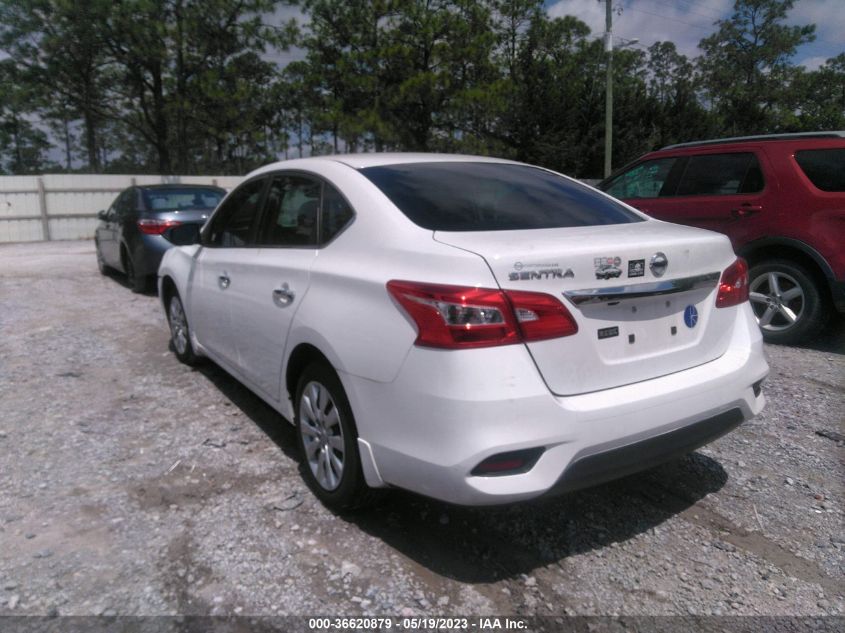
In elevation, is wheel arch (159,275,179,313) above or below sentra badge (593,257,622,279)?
below

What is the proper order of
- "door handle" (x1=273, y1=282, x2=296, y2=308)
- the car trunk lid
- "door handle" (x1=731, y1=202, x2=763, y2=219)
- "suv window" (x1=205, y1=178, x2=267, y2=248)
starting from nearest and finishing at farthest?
the car trunk lid < "door handle" (x1=273, y1=282, x2=296, y2=308) < "suv window" (x1=205, y1=178, x2=267, y2=248) < "door handle" (x1=731, y1=202, x2=763, y2=219)

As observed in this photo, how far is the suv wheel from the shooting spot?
5398 millimetres

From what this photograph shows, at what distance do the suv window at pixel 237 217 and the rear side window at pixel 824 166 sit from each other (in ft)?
14.4

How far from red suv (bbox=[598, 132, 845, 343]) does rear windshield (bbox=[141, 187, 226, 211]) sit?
598 centimetres

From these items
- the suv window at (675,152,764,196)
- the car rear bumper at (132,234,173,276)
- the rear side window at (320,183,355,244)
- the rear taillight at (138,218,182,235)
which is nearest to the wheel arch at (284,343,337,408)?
the rear side window at (320,183,355,244)

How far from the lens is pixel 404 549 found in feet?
8.95

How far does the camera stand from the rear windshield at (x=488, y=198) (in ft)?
9.11

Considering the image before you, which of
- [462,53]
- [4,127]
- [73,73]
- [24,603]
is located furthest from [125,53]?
[24,603]

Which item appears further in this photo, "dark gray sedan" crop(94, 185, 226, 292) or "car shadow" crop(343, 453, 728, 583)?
"dark gray sedan" crop(94, 185, 226, 292)

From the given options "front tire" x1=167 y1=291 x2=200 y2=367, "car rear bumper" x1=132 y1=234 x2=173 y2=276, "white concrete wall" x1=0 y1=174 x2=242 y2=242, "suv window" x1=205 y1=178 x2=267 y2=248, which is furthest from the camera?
"white concrete wall" x1=0 y1=174 x2=242 y2=242

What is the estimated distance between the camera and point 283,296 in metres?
3.16

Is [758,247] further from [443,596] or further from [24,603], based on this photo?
[24,603]

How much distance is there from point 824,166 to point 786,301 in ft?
3.70

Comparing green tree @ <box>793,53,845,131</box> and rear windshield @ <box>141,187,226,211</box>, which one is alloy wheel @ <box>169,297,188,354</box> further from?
green tree @ <box>793,53,845,131</box>
